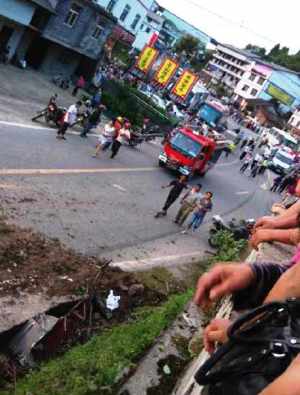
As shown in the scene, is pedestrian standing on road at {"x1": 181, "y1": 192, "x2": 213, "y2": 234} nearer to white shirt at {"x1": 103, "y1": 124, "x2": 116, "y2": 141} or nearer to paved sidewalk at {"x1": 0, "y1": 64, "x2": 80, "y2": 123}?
white shirt at {"x1": 103, "y1": 124, "x2": 116, "y2": 141}

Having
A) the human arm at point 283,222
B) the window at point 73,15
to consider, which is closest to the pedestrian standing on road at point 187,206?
the human arm at point 283,222

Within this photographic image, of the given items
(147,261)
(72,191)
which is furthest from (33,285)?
(72,191)

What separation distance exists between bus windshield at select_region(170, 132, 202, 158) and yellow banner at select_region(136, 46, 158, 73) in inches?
521

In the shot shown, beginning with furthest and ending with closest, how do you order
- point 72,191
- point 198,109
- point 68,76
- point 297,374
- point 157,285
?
point 198,109 < point 68,76 < point 72,191 < point 157,285 < point 297,374

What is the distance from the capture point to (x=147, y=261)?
1268cm

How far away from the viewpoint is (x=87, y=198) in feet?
48.9

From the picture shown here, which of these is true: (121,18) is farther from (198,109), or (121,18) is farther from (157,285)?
(157,285)

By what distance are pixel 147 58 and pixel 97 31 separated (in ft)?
12.9

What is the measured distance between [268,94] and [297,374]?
98257 millimetres

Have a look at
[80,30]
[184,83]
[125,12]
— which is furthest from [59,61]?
[125,12]

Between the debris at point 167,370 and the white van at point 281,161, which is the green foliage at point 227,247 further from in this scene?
the white van at point 281,161

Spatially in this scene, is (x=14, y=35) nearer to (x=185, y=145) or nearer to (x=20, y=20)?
(x=20, y=20)

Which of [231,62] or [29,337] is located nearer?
[29,337]

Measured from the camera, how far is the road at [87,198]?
1202 centimetres
